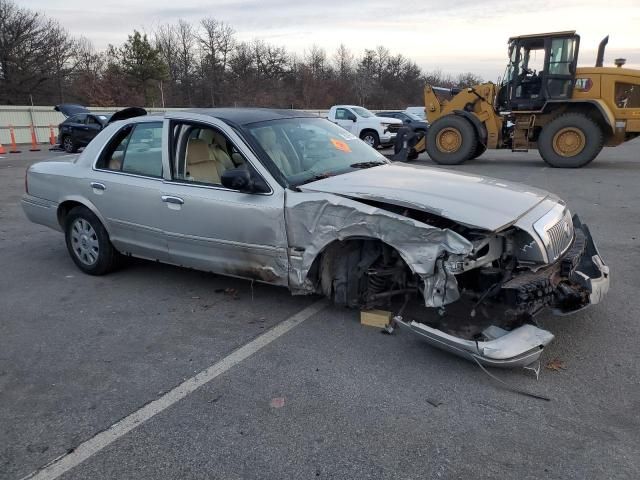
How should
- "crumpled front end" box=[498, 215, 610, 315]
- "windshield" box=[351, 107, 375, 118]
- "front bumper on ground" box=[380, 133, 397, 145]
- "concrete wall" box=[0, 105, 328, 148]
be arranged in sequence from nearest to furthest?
"crumpled front end" box=[498, 215, 610, 315]
"front bumper on ground" box=[380, 133, 397, 145]
"windshield" box=[351, 107, 375, 118]
"concrete wall" box=[0, 105, 328, 148]

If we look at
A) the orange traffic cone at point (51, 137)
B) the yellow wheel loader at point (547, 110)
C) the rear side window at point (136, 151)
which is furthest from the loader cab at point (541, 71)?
the orange traffic cone at point (51, 137)

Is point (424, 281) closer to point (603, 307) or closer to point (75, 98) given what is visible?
point (603, 307)

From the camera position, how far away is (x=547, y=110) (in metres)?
13.0

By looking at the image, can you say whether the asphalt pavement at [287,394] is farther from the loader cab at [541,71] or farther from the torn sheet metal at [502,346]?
the loader cab at [541,71]

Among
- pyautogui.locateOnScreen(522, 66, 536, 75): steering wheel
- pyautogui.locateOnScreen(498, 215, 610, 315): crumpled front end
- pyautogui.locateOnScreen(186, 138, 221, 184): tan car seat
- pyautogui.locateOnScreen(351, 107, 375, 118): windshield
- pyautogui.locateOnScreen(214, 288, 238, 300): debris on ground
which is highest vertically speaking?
pyautogui.locateOnScreen(522, 66, 536, 75): steering wheel

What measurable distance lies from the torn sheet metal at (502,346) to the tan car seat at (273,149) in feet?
5.60

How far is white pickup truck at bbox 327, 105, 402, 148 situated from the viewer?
62.6 feet

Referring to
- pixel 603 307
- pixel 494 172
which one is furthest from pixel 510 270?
pixel 494 172

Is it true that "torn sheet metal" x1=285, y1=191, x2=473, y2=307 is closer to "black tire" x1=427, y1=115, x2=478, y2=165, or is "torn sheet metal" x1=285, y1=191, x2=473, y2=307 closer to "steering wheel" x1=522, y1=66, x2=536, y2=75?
"black tire" x1=427, y1=115, x2=478, y2=165

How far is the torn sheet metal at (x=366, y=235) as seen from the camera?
3.27 metres

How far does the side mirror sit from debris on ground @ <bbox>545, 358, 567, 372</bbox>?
2.33 m

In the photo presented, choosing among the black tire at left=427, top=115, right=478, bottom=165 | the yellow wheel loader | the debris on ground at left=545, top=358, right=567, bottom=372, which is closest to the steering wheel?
the yellow wheel loader

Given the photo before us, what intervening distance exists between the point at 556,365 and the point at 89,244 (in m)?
4.37

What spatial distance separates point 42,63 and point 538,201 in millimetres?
44848
